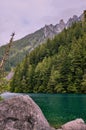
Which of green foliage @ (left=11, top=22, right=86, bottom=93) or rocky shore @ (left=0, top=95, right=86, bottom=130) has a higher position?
green foliage @ (left=11, top=22, right=86, bottom=93)

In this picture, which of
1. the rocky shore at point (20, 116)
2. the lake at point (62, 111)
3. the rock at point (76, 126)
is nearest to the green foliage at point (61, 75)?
the lake at point (62, 111)

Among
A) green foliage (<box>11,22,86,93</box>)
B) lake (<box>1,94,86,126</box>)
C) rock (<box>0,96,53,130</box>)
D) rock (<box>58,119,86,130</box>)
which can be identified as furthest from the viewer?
green foliage (<box>11,22,86,93</box>)

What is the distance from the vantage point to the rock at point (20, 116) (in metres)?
18.2

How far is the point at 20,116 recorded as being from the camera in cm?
1836

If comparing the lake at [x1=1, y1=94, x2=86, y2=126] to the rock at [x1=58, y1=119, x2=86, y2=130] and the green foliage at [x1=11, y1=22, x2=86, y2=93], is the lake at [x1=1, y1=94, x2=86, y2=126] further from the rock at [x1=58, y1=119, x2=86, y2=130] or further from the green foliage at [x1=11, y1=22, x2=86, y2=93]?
the green foliage at [x1=11, y1=22, x2=86, y2=93]

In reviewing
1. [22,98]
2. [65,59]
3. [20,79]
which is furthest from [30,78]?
[22,98]

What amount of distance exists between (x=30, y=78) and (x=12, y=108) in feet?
555

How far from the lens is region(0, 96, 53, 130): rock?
18219 millimetres

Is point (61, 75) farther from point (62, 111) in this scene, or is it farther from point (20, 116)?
point (20, 116)

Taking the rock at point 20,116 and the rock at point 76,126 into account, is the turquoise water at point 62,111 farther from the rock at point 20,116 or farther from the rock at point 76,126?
the rock at point 20,116

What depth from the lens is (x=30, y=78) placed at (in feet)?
616

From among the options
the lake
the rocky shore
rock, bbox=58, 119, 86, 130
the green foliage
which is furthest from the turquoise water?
the green foliage

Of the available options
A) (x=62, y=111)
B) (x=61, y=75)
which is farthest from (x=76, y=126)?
(x=61, y=75)

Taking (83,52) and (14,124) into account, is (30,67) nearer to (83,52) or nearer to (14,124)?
(83,52)
